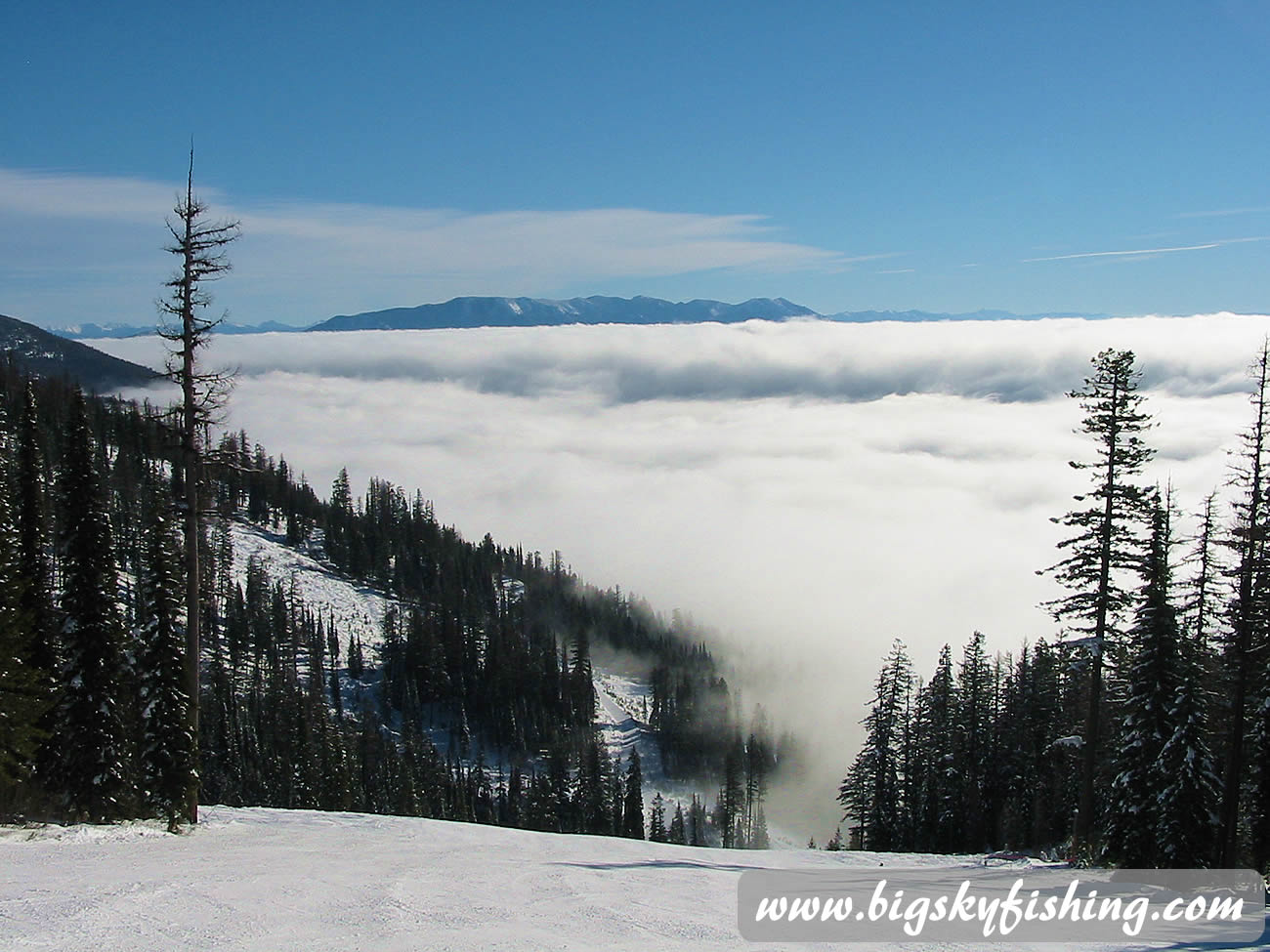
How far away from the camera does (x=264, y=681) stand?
403 feet

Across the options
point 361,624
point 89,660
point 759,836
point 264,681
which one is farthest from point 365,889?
point 361,624

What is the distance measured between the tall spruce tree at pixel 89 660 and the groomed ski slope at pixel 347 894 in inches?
297

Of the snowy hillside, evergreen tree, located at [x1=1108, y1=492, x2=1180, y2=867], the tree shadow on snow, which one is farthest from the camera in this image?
the snowy hillside

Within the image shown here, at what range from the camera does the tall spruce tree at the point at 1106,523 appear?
24.2 metres

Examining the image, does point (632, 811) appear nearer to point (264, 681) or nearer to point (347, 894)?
point (264, 681)

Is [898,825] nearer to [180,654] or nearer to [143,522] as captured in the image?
[180,654]

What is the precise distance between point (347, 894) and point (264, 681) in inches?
4840

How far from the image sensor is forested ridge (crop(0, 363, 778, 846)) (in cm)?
2448

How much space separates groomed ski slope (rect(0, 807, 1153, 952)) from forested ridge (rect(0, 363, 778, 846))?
5.75 m

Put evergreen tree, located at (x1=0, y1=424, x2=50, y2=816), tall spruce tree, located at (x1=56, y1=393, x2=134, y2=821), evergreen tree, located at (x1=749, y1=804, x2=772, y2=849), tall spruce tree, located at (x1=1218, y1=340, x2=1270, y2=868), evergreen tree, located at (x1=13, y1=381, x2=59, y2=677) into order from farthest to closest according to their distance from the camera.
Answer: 1. evergreen tree, located at (x1=749, y1=804, x2=772, y2=849)
2. evergreen tree, located at (x1=13, y1=381, x2=59, y2=677)
3. tall spruce tree, located at (x1=56, y1=393, x2=134, y2=821)
4. tall spruce tree, located at (x1=1218, y1=340, x2=1270, y2=868)
5. evergreen tree, located at (x1=0, y1=424, x2=50, y2=816)

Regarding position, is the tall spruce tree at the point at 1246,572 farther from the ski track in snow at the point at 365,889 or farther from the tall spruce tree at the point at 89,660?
the tall spruce tree at the point at 89,660

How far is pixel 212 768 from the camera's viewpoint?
9356 centimetres

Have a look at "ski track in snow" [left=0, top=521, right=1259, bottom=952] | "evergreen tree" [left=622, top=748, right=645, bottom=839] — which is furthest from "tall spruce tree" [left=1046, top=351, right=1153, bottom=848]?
"evergreen tree" [left=622, top=748, right=645, bottom=839]

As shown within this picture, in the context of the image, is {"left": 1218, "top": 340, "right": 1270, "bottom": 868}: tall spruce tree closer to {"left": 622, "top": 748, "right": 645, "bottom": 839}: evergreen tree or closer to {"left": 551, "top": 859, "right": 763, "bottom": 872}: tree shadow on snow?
{"left": 551, "top": 859, "right": 763, "bottom": 872}: tree shadow on snow
